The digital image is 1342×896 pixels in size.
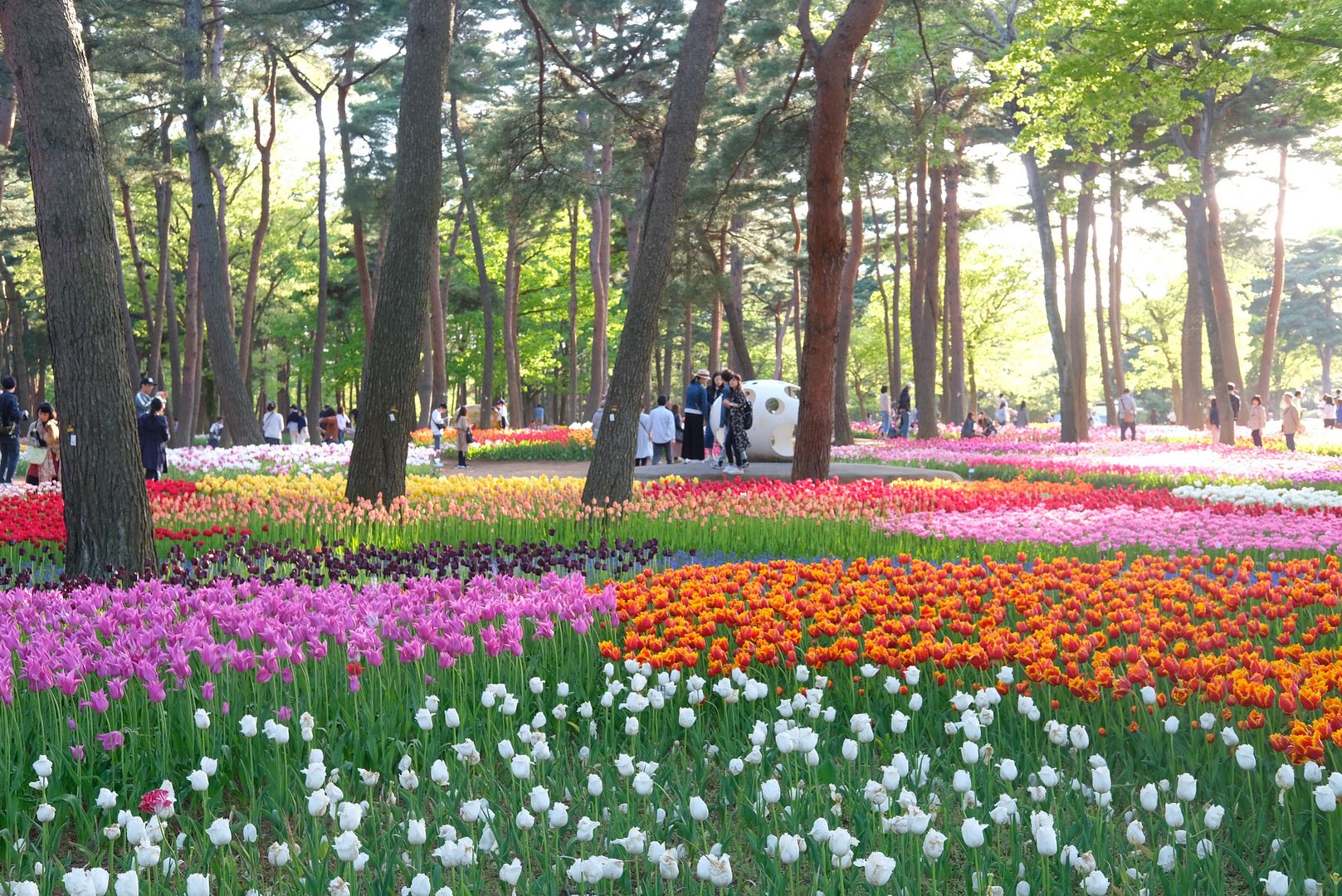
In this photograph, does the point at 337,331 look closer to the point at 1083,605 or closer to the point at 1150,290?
the point at 1150,290

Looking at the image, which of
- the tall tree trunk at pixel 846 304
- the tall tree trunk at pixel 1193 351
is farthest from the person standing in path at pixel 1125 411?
the tall tree trunk at pixel 846 304

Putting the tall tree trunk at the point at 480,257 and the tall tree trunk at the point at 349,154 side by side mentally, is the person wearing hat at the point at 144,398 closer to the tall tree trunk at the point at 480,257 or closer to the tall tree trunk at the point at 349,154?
the tall tree trunk at the point at 349,154

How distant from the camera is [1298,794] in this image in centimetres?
350

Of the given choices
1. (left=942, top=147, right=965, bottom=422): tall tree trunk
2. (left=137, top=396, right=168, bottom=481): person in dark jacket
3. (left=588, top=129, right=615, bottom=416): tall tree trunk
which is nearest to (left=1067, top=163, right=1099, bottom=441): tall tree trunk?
(left=942, top=147, right=965, bottom=422): tall tree trunk

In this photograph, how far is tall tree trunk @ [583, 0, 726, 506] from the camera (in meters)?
11.0

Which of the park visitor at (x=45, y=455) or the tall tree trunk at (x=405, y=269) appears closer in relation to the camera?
the tall tree trunk at (x=405, y=269)

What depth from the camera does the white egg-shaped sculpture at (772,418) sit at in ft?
70.7

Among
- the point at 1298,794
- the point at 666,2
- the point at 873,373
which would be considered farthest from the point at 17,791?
the point at 873,373

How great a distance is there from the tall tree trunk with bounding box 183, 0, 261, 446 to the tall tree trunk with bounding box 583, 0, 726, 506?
1322 cm

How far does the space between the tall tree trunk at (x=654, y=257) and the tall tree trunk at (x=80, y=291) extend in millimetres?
4537

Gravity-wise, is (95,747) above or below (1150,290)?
below

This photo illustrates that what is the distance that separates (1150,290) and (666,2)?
33.9 meters

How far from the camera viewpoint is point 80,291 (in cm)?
734

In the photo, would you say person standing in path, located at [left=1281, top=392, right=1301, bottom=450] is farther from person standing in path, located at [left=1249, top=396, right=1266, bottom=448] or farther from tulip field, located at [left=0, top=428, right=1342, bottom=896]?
tulip field, located at [left=0, top=428, right=1342, bottom=896]
